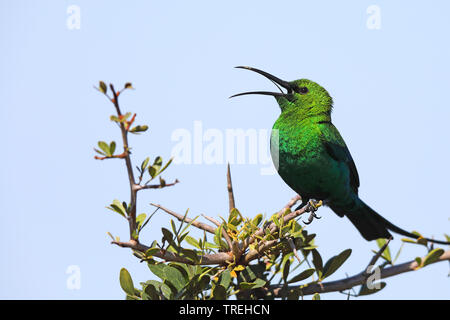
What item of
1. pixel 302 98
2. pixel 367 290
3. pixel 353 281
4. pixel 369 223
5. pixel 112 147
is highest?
pixel 302 98

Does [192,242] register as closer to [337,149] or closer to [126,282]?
[126,282]

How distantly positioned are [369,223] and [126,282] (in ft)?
6.44

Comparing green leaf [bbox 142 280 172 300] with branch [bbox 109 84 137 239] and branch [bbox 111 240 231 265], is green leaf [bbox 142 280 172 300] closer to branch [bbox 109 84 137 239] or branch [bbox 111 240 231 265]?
branch [bbox 111 240 231 265]

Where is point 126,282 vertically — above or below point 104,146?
below

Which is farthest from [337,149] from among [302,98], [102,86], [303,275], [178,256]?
[102,86]

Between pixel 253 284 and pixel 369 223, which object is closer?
pixel 253 284

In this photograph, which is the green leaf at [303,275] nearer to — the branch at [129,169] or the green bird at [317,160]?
the green bird at [317,160]

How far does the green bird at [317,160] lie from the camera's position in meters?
3.84

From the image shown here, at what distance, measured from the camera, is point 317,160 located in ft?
12.7

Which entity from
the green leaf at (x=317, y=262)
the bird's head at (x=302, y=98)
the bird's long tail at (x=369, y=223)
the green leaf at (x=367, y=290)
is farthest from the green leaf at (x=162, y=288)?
the bird's head at (x=302, y=98)

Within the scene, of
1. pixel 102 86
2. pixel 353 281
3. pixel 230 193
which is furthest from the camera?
pixel 230 193

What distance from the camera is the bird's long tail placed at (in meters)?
3.72

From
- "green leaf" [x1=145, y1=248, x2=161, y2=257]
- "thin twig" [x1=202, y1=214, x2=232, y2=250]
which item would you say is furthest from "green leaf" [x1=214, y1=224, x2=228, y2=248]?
"green leaf" [x1=145, y1=248, x2=161, y2=257]
